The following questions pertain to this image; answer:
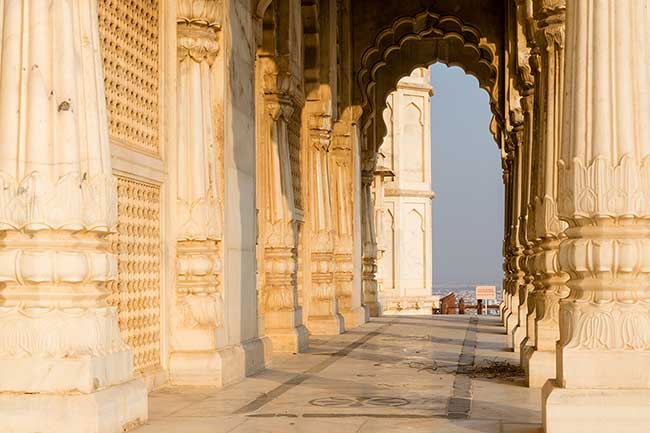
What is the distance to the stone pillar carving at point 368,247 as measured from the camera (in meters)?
23.5

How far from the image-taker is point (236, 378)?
32.6 ft

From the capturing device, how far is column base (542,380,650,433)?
19.3 ft

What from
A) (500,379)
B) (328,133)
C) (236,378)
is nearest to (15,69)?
(236,378)

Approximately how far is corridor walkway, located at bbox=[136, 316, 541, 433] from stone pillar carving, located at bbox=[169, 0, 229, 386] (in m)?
0.38

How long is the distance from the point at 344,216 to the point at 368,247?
4351 millimetres

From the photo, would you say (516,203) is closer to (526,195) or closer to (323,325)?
(323,325)

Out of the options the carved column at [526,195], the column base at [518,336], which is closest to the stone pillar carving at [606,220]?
the carved column at [526,195]

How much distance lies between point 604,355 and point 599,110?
4.68 feet

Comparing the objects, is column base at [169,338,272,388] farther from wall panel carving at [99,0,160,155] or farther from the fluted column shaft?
the fluted column shaft

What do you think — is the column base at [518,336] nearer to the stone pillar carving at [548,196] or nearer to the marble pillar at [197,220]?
the stone pillar carving at [548,196]

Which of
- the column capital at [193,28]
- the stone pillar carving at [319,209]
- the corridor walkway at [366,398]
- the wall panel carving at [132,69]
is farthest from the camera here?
the stone pillar carving at [319,209]

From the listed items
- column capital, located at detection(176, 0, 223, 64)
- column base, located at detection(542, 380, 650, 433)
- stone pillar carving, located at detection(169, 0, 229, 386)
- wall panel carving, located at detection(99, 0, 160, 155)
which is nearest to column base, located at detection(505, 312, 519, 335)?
stone pillar carving, located at detection(169, 0, 229, 386)

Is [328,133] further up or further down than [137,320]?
further up

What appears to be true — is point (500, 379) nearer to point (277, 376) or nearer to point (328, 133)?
point (277, 376)
